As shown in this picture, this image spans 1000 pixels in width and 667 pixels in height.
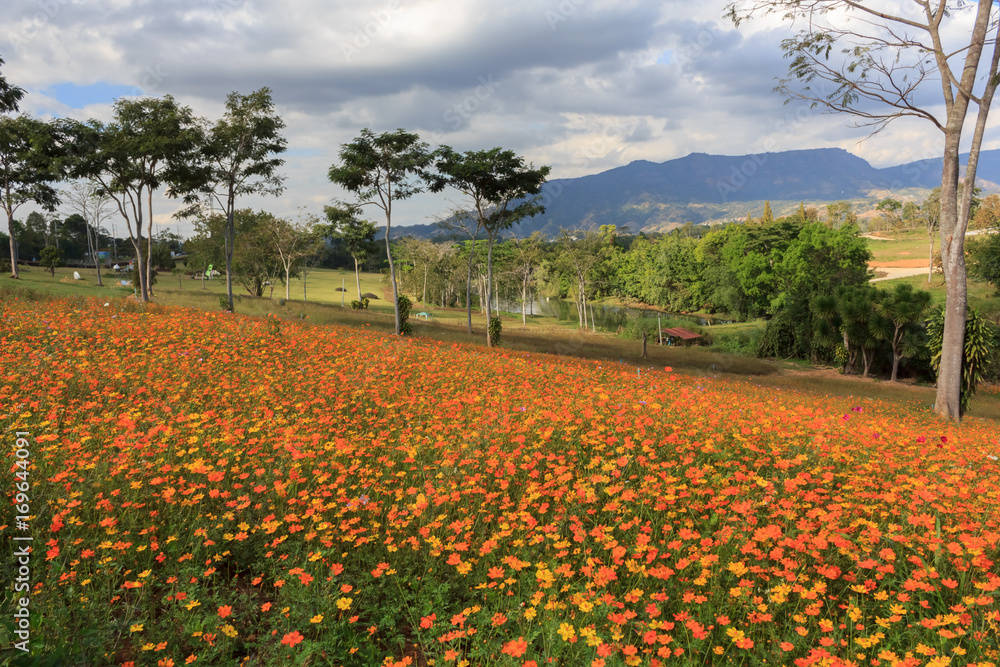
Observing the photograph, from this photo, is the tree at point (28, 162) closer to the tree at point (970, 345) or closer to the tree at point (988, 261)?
the tree at point (970, 345)

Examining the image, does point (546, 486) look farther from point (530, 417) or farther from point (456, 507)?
point (530, 417)

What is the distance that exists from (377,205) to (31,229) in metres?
83.5

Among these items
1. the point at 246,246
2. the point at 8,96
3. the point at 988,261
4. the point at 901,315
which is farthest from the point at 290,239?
the point at 988,261

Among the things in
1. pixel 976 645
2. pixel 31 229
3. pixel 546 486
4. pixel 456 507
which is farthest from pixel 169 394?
pixel 31 229

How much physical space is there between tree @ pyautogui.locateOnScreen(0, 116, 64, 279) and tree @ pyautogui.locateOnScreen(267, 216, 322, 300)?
66.2ft

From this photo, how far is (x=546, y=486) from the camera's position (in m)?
4.90

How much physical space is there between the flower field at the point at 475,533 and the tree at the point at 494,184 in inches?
1026

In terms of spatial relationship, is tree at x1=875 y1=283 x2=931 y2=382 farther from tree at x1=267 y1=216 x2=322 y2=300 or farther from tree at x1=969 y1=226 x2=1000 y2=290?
tree at x1=267 y1=216 x2=322 y2=300

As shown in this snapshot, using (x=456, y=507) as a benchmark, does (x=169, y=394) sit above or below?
above

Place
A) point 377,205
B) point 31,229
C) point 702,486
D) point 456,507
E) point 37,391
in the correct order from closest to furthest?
point 456,507 < point 702,486 < point 37,391 < point 377,205 < point 31,229

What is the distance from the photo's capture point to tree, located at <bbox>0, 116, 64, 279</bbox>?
30.0 meters

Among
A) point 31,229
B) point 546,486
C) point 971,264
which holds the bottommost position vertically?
point 546,486

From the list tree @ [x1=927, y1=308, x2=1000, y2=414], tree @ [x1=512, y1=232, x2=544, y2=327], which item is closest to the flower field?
tree @ [x1=927, y1=308, x2=1000, y2=414]

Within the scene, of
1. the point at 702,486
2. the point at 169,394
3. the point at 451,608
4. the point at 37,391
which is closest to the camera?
the point at 451,608
